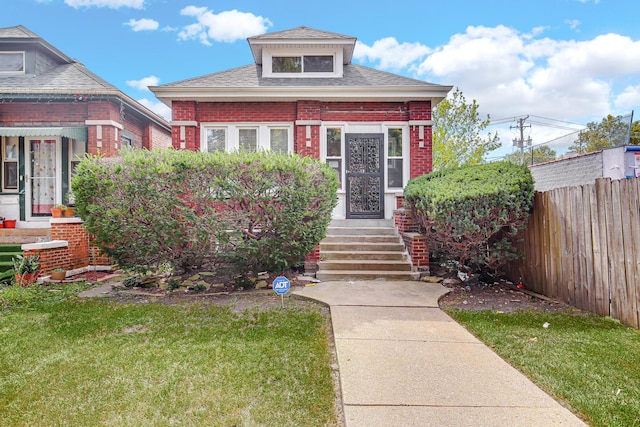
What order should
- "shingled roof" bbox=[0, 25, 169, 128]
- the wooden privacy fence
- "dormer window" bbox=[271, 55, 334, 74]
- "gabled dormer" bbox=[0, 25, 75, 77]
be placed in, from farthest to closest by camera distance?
"dormer window" bbox=[271, 55, 334, 74], "gabled dormer" bbox=[0, 25, 75, 77], "shingled roof" bbox=[0, 25, 169, 128], the wooden privacy fence

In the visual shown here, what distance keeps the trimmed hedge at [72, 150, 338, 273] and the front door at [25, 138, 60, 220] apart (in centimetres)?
502

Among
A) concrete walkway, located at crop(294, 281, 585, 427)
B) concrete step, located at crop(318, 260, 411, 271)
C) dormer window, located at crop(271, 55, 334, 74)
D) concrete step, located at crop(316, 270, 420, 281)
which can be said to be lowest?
concrete walkway, located at crop(294, 281, 585, 427)

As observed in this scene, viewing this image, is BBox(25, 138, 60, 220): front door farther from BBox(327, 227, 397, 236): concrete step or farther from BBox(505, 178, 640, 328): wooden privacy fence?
BBox(505, 178, 640, 328): wooden privacy fence

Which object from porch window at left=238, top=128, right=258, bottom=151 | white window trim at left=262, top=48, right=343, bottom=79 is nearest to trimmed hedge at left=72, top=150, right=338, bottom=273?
porch window at left=238, top=128, right=258, bottom=151

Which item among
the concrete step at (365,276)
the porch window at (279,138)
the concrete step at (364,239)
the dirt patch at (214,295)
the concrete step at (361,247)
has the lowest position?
the dirt patch at (214,295)

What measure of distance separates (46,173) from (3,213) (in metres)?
1.46

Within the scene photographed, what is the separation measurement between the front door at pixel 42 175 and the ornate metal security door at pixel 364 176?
778cm

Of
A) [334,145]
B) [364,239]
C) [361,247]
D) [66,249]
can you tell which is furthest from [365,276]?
[66,249]

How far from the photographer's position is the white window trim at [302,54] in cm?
1034

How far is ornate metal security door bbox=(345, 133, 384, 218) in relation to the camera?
9625mm

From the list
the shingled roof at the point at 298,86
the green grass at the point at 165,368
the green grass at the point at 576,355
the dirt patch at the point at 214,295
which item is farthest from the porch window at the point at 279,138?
the green grass at the point at 576,355

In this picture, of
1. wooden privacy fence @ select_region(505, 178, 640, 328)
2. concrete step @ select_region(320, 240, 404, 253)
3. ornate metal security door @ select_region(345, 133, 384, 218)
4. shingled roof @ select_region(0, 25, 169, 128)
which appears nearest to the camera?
wooden privacy fence @ select_region(505, 178, 640, 328)

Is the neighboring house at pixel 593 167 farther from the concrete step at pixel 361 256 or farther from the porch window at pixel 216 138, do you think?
the porch window at pixel 216 138

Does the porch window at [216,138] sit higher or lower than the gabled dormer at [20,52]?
lower
